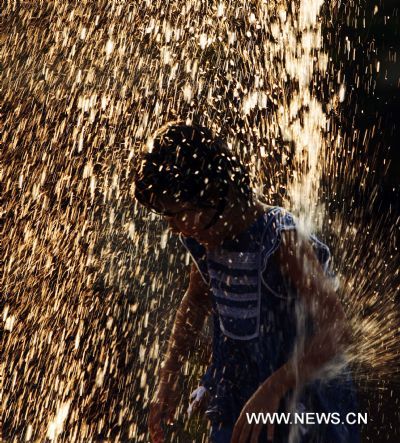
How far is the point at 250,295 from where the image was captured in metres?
1.78

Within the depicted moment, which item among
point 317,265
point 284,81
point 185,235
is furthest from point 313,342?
point 284,81

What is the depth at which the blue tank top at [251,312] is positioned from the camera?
5.70 feet

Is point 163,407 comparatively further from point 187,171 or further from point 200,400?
point 187,171

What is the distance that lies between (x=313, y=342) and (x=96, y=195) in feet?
11.9

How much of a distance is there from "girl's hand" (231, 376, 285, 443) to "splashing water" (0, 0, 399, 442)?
265cm

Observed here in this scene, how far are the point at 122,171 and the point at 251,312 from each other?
11.3ft

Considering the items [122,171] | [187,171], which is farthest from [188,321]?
[122,171]

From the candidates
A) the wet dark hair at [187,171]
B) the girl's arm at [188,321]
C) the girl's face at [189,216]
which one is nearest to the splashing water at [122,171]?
the girl's arm at [188,321]

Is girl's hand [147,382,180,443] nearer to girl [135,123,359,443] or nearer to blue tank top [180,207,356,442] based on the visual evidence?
girl [135,123,359,443]

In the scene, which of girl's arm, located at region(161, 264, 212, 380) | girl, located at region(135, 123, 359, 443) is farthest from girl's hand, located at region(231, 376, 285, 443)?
girl's arm, located at region(161, 264, 212, 380)

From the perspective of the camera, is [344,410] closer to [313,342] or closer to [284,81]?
[313,342]

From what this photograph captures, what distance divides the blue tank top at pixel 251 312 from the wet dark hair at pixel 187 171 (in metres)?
0.11

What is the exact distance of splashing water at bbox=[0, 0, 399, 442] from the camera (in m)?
4.50

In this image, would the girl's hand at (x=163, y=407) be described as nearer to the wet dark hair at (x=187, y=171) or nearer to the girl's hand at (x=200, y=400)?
the girl's hand at (x=200, y=400)
